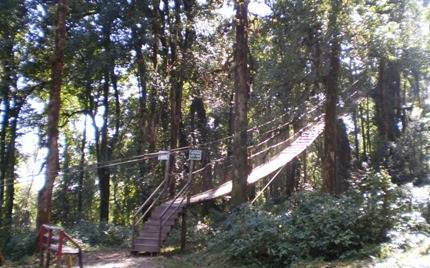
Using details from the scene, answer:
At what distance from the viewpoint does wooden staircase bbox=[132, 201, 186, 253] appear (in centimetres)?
1024

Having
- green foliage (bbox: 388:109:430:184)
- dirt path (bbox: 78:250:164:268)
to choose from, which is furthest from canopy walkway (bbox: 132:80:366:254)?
green foliage (bbox: 388:109:430:184)

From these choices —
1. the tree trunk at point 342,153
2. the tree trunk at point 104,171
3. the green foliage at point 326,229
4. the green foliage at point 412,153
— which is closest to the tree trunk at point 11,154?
the tree trunk at point 104,171

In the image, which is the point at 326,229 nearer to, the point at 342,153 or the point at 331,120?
the point at 331,120

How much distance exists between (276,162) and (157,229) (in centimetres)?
435

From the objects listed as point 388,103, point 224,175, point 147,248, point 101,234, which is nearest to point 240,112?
point 224,175

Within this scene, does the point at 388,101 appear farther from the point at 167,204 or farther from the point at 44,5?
the point at 44,5

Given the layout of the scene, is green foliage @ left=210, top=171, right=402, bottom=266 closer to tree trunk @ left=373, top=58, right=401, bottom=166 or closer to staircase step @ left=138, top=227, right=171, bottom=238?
staircase step @ left=138, top=227, right=171, bottom=238

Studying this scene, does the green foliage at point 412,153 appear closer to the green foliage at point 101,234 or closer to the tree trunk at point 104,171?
the green foliage at point 101,234

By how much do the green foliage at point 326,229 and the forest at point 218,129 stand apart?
Result: 3cm

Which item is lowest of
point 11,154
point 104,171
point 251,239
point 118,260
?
point 118,260

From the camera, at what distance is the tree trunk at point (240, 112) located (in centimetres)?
1134

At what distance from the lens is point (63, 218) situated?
20469 mm


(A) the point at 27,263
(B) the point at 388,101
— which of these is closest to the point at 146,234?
(A) the point at 27,263

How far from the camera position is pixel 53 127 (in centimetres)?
1049
